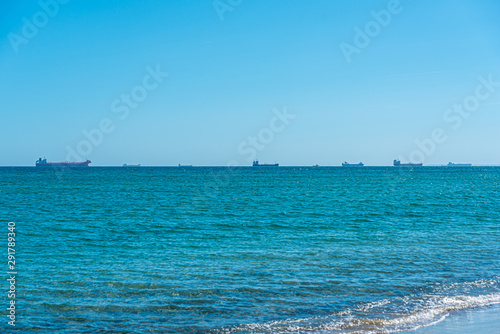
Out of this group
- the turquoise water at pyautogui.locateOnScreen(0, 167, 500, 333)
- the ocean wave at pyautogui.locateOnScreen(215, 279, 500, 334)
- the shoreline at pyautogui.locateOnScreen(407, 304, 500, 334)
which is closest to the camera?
the shoreline at pyautogui.locateOnScreen(407, 304, 500, 334)

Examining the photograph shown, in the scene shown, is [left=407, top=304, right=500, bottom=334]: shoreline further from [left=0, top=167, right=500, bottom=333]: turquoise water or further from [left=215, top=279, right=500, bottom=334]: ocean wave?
[left=0, top=167, right=500, bottom=333]: turquoise water

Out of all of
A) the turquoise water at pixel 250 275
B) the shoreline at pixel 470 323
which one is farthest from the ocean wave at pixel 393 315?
the shoreline at pixel 470 323

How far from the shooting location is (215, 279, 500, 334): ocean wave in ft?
34.2

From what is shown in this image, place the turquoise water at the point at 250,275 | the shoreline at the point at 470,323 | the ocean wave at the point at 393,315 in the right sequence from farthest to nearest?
the turquoise water at the point at 250,275
the ocean wave at the point at 393,315
the shoreline at the point at 470,323

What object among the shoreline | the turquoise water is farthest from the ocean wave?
the shoreline

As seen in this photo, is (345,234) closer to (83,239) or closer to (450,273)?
(450,273)

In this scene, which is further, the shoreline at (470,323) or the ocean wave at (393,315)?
the ocean wave at (393,315)

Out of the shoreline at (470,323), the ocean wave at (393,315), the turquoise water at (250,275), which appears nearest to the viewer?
the shoreline at (470,323)

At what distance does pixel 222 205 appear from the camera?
138 feet

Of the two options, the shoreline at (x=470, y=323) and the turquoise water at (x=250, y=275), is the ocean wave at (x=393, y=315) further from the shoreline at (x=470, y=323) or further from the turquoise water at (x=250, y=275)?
the shoreline at (x=470, y=323)

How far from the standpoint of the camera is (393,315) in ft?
37.3

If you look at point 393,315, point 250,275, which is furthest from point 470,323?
point 250,275

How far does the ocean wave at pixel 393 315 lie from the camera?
34.2 ft

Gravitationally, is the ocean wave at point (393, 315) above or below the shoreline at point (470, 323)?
below
